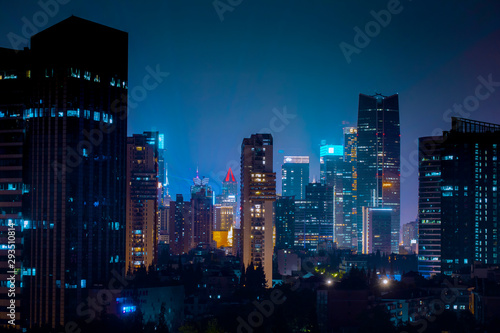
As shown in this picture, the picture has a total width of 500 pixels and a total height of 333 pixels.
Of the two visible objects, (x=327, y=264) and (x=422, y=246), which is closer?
(x=422, y=246)

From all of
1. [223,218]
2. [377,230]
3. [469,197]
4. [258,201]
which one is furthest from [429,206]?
[223,218]

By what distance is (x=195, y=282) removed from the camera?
252ft

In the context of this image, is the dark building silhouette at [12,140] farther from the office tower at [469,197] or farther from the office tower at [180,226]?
the office tower at [180,226]

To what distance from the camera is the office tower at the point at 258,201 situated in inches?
3856

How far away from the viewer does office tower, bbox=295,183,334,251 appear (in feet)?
565

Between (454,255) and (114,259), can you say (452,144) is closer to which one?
(454,255)

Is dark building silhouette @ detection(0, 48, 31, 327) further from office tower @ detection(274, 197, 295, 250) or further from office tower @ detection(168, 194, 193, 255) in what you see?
office tower @ detection(274, 197, 295, 250)

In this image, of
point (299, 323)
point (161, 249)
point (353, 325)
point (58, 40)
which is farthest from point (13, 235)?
point (161, 249)

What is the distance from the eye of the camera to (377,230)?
170 m

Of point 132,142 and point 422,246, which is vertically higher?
point 132,142

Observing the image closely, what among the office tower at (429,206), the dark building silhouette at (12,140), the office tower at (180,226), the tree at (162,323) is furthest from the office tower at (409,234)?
the dark building silhouette at (12,140)

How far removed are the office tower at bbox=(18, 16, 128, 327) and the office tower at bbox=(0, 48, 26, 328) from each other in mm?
548

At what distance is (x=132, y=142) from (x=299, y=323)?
65.2 m

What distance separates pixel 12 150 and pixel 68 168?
487cm
